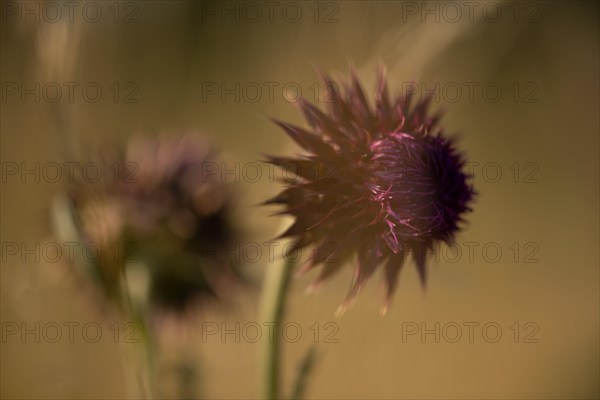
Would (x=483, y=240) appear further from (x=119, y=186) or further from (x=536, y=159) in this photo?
(x=119, y=186)

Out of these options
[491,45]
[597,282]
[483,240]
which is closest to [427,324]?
[483,240]

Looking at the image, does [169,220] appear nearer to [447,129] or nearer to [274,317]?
[274,317]

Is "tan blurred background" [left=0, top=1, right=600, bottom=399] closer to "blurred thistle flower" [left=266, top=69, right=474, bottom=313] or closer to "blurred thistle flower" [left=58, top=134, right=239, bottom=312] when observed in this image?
"blurred thistle flower" [left=58, top=134, right=239, bottom=312]

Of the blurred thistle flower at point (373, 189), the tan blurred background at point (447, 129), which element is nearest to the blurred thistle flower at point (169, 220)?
the tan blurred background at point (447, 129)

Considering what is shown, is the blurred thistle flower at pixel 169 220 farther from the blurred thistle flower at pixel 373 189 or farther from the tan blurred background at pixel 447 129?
the blurred thistle flower at pixel 373 189

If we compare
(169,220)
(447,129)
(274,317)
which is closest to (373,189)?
(274,317)

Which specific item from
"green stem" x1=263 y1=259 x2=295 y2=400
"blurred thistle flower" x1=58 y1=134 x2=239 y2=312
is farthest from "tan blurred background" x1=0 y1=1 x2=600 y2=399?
"green stem" x1=263 y1=259 x2=295 y2=400
